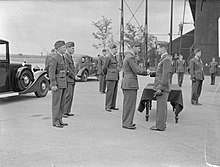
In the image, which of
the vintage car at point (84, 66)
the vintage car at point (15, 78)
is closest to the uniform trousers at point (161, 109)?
the vintage car at point (15, 78)

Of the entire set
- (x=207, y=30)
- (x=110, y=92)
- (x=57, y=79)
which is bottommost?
(x=110, y=92)

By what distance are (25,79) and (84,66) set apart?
22.1 ft

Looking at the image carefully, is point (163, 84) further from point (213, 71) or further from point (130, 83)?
point (213, 71)


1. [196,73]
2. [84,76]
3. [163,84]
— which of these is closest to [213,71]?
[84,76]

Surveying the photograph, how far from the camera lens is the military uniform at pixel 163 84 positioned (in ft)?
14.2

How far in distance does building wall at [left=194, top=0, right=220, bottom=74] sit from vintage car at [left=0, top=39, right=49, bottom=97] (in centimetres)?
1311

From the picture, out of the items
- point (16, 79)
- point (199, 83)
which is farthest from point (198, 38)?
point (16, 79)

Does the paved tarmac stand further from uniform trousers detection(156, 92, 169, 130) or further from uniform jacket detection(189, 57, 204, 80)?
uniform jacket detection(189, 57, 204, 80)

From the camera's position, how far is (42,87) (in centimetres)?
794

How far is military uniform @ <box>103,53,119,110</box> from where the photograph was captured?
Answer: 6120mm

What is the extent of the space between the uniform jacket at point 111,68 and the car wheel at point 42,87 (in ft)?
7.44

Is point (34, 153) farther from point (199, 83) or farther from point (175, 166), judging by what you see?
point (199, 83)

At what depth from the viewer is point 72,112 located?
594 cm

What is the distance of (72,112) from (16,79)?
1.85 metres
